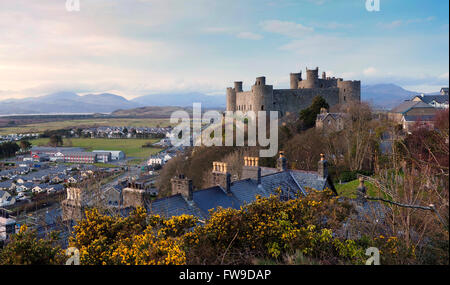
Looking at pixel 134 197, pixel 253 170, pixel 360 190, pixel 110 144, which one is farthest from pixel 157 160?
pixel 360 190

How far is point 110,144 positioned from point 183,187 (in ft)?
88.1

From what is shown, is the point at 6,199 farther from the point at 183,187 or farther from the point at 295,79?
the point at 295,79

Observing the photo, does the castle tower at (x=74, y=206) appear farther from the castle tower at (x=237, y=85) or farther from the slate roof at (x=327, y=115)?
the castle tower at (x=237, y=85)

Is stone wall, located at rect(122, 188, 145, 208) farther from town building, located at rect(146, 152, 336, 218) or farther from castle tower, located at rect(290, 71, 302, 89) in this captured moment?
castle tower, located at rect(290, 71, 302, 89)

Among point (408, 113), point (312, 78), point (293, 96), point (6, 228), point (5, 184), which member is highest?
point (312, 78)

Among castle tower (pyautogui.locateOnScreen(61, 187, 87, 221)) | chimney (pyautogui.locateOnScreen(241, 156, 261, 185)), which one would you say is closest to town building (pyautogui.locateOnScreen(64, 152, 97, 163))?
castle tower (pyautogui.locateOnScreen(61, 187, 87, 221))

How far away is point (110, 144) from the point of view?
35125mm

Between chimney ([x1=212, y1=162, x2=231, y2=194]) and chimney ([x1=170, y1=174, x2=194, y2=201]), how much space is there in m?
1.66

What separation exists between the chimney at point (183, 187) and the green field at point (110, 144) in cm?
1677

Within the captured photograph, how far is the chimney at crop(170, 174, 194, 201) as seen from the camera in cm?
1023

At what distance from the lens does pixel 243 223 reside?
6113 mm
